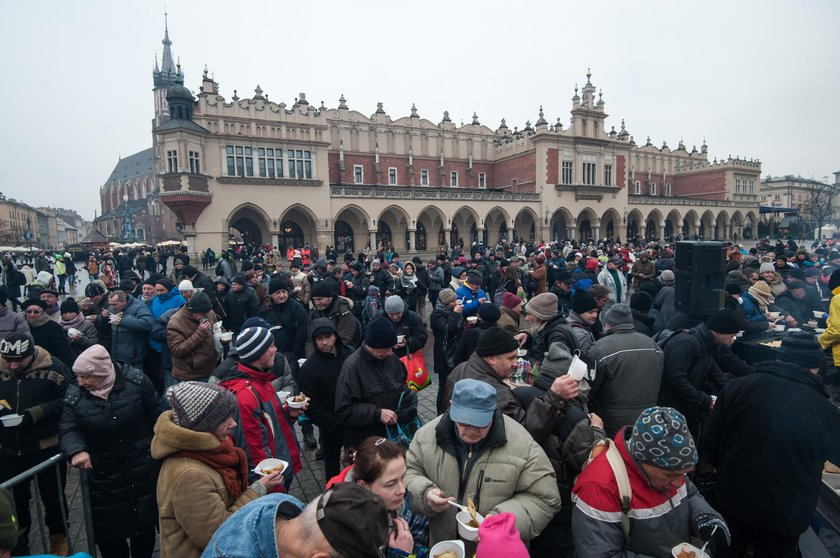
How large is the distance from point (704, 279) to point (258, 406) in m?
5.09

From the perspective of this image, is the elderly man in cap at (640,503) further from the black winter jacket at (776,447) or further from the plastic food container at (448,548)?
the black winter jacket at (776,447)

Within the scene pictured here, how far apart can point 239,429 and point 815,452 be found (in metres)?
3.33

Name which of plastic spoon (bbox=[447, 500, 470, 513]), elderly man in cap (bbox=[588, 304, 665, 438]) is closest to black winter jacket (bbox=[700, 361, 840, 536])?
elderly man in cap (bbox=[588, 304, 665, 438])

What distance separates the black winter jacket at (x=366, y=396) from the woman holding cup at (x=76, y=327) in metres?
3.75

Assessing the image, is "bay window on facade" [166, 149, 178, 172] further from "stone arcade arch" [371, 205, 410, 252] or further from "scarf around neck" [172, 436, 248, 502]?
"scarf around neck" [172, 436, 248, 502]

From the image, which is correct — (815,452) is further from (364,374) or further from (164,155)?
(164,155)

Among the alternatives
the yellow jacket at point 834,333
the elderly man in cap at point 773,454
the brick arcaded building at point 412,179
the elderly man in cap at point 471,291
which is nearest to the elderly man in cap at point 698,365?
the elderly man in cap at point 773,454

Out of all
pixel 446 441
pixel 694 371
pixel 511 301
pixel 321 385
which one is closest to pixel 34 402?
pixel 321 385

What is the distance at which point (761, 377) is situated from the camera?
8.45ft

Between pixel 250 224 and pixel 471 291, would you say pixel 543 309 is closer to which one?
pixel 471 291

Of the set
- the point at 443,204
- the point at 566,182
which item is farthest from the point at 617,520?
the point at 566,182

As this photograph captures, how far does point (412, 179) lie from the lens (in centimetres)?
3578

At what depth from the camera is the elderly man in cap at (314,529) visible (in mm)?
1307

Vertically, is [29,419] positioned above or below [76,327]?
below
